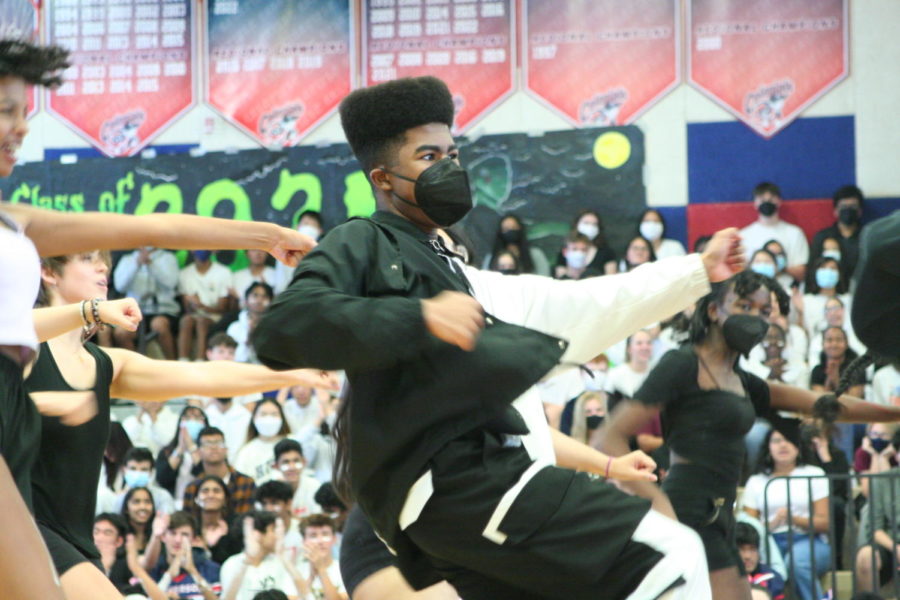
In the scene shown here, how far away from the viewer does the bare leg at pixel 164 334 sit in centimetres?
1342

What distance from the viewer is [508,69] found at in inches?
582

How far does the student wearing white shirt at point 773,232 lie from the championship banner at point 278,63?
5196mm

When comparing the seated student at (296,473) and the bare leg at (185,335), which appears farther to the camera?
the bare leg at (185,335)

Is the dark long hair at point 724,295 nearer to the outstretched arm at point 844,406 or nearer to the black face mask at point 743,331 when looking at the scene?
the black face mask at point 743,331

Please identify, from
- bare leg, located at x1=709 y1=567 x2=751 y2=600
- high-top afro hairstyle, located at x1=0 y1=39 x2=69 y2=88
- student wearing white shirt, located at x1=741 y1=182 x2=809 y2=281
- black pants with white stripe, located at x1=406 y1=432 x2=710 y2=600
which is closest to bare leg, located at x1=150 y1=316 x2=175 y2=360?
student wearing white shirt, located at x1=741 y1=182 x2=809 y2=281

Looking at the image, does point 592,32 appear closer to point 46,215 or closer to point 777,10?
point 777,10

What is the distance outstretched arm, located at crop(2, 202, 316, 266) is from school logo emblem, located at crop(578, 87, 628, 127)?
11599 mm

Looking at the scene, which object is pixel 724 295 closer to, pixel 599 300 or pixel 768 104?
pixel 599 300

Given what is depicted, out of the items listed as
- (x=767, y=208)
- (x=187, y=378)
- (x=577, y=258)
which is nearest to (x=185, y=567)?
(x=187, y=378)

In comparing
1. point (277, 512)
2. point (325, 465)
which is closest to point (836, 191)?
point (325, 465)

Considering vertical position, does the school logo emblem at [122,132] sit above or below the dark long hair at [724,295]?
above

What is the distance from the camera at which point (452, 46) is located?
14.9 m

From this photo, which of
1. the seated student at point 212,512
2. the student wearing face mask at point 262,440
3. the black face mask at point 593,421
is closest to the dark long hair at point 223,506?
the seated student at point 212,512

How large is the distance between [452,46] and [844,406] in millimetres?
10799
